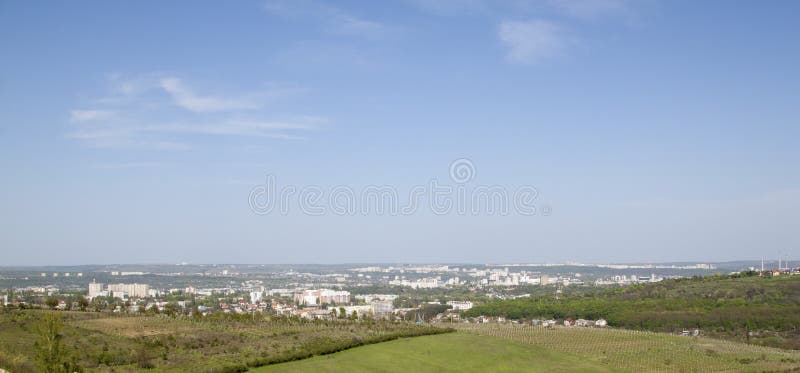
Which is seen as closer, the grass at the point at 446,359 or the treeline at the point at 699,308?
the grass at the point at 446,359

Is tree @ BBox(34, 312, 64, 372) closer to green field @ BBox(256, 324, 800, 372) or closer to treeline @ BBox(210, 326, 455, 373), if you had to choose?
treeline @ BBox(210, 326, 455, 373)

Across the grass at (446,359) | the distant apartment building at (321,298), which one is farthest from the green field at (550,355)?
the distant apartment building at (321,298)

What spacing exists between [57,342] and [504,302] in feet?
329

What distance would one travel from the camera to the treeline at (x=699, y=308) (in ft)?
287

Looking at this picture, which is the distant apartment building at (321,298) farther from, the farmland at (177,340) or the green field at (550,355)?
the farmland at (177,340)

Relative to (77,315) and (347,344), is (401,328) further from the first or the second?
(77,315)

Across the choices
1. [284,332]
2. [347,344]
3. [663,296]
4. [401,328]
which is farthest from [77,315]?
[663,296]

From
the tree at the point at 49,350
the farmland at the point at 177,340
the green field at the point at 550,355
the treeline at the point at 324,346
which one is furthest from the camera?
the green field at the point at 550,355

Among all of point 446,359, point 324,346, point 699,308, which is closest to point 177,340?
point 324,346

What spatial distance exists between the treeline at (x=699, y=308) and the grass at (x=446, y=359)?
32.1 metres

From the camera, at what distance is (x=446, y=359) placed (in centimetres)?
5716

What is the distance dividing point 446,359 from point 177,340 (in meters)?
20.4

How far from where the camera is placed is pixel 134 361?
42.8m

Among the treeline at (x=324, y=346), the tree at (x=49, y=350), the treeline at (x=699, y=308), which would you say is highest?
the tree at (x=49, y=350)
